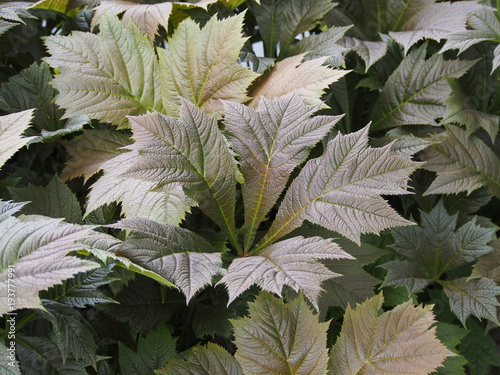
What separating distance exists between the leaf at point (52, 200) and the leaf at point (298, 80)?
32 centimetres

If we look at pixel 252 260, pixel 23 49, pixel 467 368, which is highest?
pixel 23 49

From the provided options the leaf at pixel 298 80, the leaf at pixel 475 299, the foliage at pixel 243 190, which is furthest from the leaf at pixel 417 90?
the leaf at pixel 475 299

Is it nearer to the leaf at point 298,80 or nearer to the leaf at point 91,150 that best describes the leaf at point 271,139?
the leaf at point 298,80

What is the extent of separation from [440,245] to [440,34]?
1.26ft

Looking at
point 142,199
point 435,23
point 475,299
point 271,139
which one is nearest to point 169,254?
point 142,199

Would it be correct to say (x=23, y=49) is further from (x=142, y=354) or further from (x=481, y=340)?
(x=481, y=340)

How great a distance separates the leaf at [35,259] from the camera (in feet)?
1.71

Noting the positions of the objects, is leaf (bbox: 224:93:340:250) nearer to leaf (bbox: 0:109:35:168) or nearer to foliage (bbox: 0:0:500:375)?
foliage (bbox: 0:0:500:375)

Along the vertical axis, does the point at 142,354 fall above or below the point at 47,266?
below

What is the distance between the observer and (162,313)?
802 mm

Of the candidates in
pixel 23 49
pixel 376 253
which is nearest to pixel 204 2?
pixel 23 49

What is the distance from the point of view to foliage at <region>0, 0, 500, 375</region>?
0.65m

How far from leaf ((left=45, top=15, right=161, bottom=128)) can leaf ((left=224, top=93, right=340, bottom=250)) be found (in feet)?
0.59

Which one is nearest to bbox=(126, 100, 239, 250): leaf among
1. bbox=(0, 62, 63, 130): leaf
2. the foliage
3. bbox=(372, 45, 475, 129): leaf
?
the foliage
